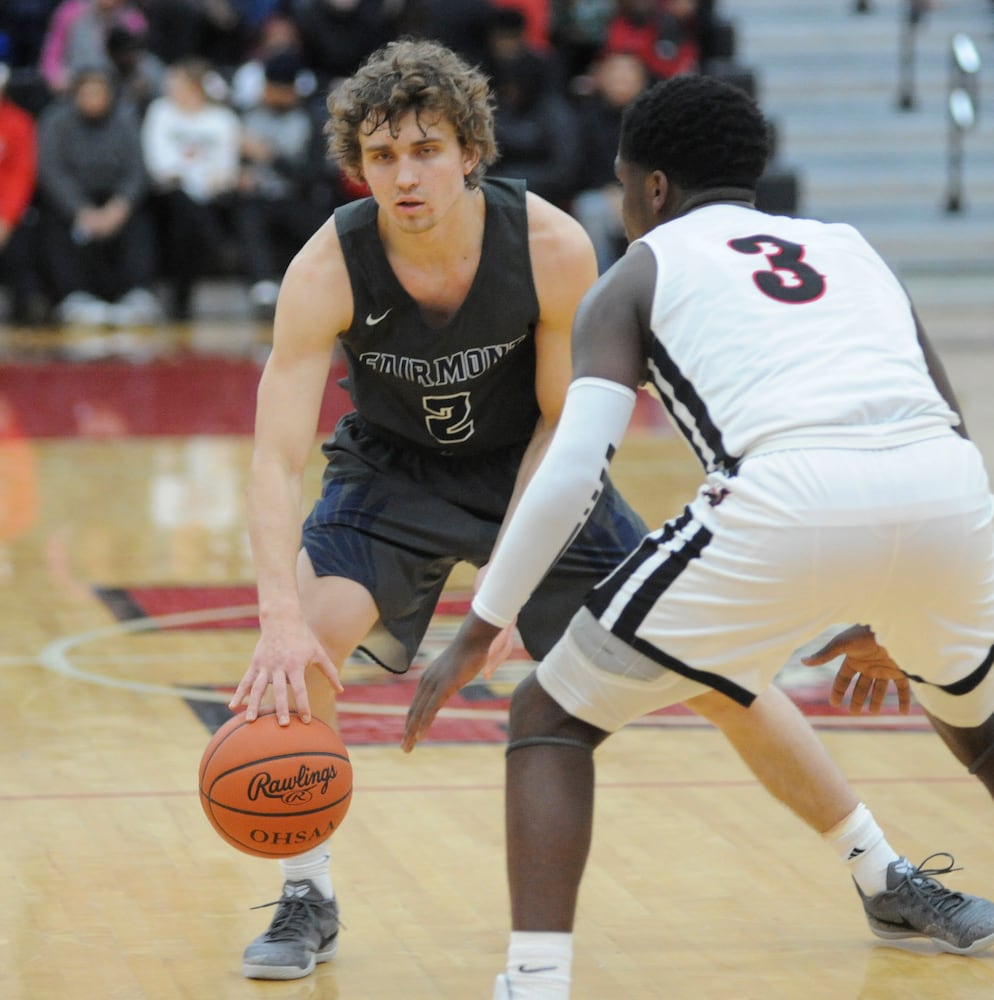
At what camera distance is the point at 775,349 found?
3266mm

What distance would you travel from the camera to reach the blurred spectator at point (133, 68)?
52.7ft

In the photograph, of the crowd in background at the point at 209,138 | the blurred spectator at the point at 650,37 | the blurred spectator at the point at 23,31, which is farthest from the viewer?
the blurred spectator at the point at 23,31

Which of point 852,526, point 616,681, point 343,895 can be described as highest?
point 852,526

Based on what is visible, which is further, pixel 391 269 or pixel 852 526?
pixel 391 269

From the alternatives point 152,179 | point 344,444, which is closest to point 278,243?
point 152,179

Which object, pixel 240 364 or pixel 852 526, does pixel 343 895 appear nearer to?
pixel 852 526

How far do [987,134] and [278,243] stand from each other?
6.50 metres

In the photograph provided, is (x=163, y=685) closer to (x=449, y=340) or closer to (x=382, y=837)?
(x=382, y=837)

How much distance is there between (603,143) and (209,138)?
3.07 metres

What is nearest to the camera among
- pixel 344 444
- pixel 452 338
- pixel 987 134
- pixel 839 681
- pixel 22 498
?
pixel 839 681

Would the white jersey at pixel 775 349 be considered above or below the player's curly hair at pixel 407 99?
below

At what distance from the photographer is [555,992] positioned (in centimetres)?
323

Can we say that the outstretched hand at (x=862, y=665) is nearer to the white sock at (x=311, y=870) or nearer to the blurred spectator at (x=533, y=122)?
the white sock at (x=311, y=870)

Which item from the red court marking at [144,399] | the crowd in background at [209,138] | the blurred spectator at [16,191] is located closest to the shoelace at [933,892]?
the red court marking at [144,399]
